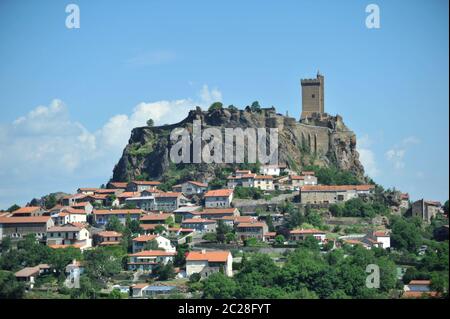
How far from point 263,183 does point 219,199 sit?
460 cm

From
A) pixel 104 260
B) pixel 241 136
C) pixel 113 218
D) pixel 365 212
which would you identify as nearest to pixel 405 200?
pixel 365 212

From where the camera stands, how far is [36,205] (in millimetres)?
74938

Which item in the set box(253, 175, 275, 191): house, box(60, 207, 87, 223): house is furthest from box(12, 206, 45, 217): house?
box(253, 175, 275, 191): house

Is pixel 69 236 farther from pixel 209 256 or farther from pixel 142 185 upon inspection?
pixel 142 185

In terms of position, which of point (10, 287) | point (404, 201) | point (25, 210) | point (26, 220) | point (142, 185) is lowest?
point (10, 287)

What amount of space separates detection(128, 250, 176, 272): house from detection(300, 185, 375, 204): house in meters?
13.1

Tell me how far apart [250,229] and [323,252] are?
5.88 meters

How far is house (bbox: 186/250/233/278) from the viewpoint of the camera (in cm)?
5526

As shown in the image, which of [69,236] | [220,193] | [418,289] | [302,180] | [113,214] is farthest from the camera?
[302,180]

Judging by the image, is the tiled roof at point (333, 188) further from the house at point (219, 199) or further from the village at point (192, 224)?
the house at point (219, 199)

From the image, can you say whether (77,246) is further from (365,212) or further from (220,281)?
(365,212)

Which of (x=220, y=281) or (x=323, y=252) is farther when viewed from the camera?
(x=323, y=252)

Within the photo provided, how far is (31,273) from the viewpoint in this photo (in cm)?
5584

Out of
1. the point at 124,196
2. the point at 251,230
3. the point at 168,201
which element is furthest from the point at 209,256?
the point at 124,196
